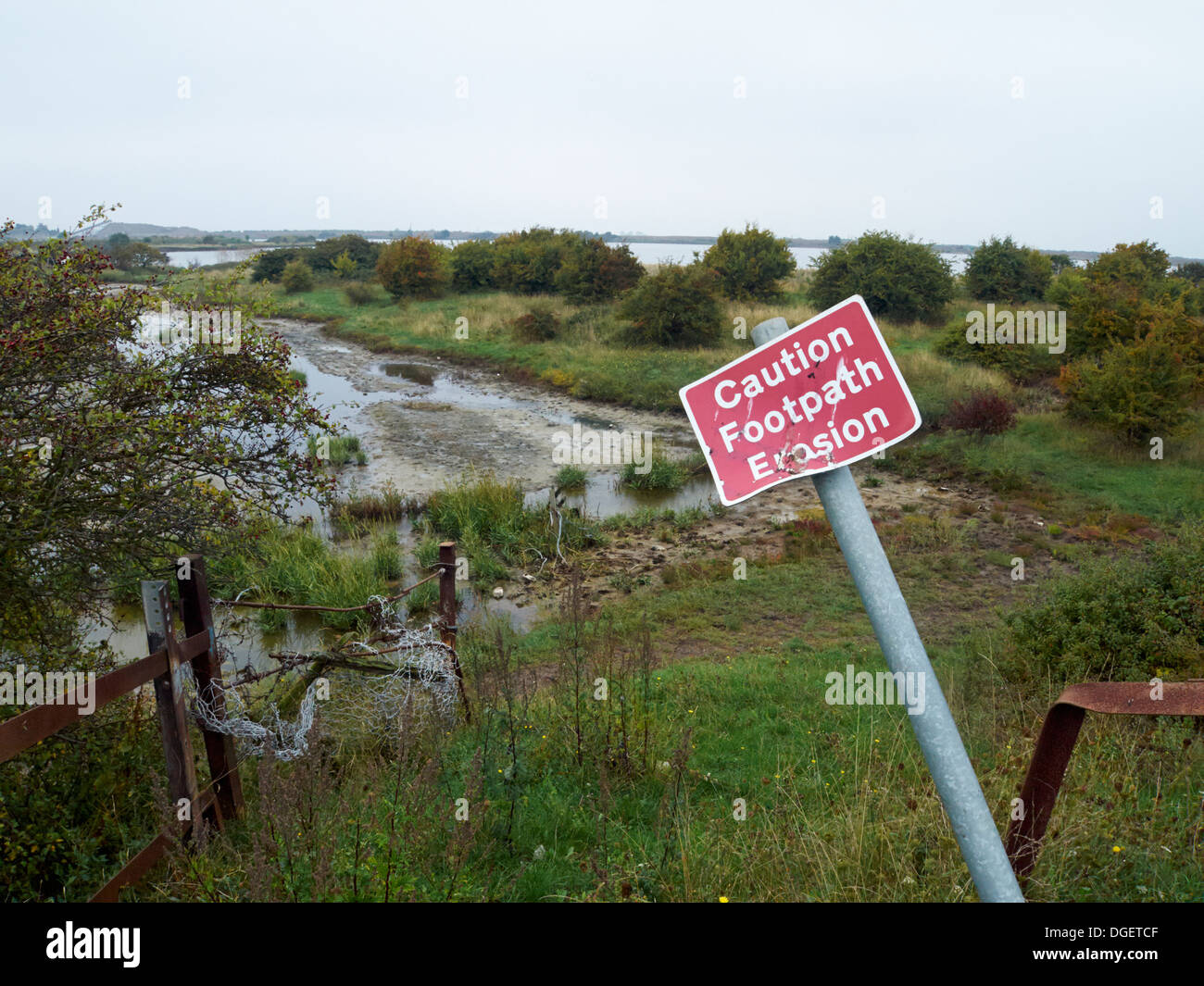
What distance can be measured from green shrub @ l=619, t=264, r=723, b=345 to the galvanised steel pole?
24.3m

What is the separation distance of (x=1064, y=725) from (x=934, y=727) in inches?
32.0

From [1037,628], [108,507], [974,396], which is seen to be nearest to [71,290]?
[108,507]

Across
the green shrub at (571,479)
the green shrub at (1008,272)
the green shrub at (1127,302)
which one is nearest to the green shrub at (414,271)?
the green shrub at (1008,272)

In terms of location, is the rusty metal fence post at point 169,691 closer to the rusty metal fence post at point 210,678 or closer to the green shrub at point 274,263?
the rusty metal fence post at point 210,678

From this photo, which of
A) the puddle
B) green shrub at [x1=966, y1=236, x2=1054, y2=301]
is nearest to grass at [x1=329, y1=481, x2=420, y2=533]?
the puddle

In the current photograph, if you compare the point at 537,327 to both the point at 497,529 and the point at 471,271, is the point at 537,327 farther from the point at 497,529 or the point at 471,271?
the point at 497,529

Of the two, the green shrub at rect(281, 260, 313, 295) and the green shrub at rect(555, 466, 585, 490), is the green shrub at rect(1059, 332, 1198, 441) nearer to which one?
the green shrub at rect(555, 466, 585, 490)

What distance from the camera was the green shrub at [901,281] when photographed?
26094mm

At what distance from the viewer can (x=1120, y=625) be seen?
214 inches

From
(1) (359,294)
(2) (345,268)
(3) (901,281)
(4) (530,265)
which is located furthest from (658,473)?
(2) (345,268)

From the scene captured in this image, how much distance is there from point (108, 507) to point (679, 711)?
361 cm

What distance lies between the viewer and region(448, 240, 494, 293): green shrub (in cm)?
3981
